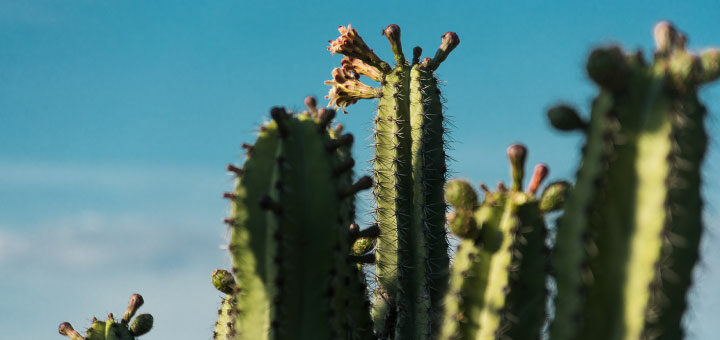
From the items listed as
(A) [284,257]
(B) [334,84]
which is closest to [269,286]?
(A) [284,257]

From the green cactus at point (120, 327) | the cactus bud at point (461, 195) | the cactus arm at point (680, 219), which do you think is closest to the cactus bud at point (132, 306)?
the green cactus at point (120, 327)

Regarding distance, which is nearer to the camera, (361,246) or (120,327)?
(361,246)

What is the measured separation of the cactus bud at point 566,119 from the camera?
3.38 meters

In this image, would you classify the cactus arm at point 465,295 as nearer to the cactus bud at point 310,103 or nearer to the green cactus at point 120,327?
the cactus bud at point 310,103

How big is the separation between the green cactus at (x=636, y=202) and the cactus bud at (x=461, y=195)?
0.60 m

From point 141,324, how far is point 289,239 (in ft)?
7.00

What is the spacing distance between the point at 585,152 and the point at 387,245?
2.46 metres

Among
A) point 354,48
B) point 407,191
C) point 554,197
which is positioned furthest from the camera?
point 354,48

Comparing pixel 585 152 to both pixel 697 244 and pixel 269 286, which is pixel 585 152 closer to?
pixel 697 244

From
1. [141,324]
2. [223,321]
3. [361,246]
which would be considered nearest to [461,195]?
[361,246]

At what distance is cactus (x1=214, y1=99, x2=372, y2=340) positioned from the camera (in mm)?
3807

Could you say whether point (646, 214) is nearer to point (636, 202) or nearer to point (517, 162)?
point (636, 202)

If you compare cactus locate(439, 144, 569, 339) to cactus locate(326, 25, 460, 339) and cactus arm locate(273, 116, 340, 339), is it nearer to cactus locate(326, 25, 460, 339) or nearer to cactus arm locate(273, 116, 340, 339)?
cactus arm locate(273, 116, 340, 339)

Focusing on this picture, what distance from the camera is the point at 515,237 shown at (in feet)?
11.7
